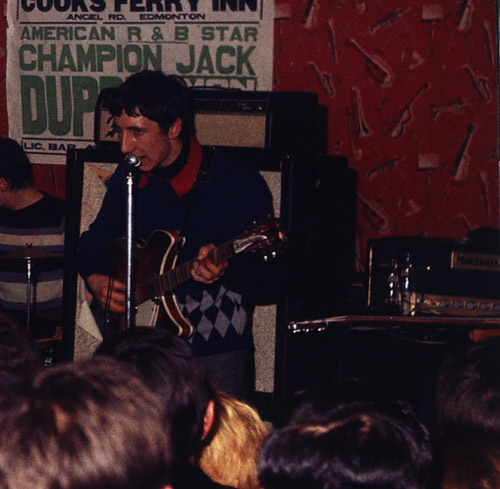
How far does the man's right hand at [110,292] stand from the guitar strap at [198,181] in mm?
318

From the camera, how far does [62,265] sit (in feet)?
11.8

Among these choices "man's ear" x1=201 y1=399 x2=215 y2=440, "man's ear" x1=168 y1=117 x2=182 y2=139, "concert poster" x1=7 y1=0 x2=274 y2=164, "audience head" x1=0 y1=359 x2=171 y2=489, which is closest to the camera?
"audience head" x1=0 y1=359 x2=171 y2=489

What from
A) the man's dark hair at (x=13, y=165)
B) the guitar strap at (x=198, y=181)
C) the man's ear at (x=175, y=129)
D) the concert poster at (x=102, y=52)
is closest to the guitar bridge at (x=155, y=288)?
the guitar strap at (x=198, y=181)

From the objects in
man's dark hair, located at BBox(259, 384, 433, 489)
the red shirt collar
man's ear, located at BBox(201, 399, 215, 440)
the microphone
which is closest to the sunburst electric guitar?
the red shirt collar

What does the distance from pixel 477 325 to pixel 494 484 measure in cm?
165

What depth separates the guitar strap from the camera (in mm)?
2664

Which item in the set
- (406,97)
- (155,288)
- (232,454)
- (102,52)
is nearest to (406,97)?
(406,97)

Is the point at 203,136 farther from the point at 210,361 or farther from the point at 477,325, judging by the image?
the point at 477,325

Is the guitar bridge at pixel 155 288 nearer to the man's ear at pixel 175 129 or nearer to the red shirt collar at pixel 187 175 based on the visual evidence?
the red shirt collar at pixel 187 175

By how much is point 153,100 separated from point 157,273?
2.01 ft

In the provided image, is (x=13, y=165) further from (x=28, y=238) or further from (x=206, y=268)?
(x=206, y=268)

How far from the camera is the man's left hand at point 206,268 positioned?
2.47m

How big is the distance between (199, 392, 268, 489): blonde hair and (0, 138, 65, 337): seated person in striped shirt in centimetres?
221

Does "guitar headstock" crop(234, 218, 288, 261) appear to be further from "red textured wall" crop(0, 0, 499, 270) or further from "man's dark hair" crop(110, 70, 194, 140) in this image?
"red textured wall" crop(0, 0, 499, 270)
